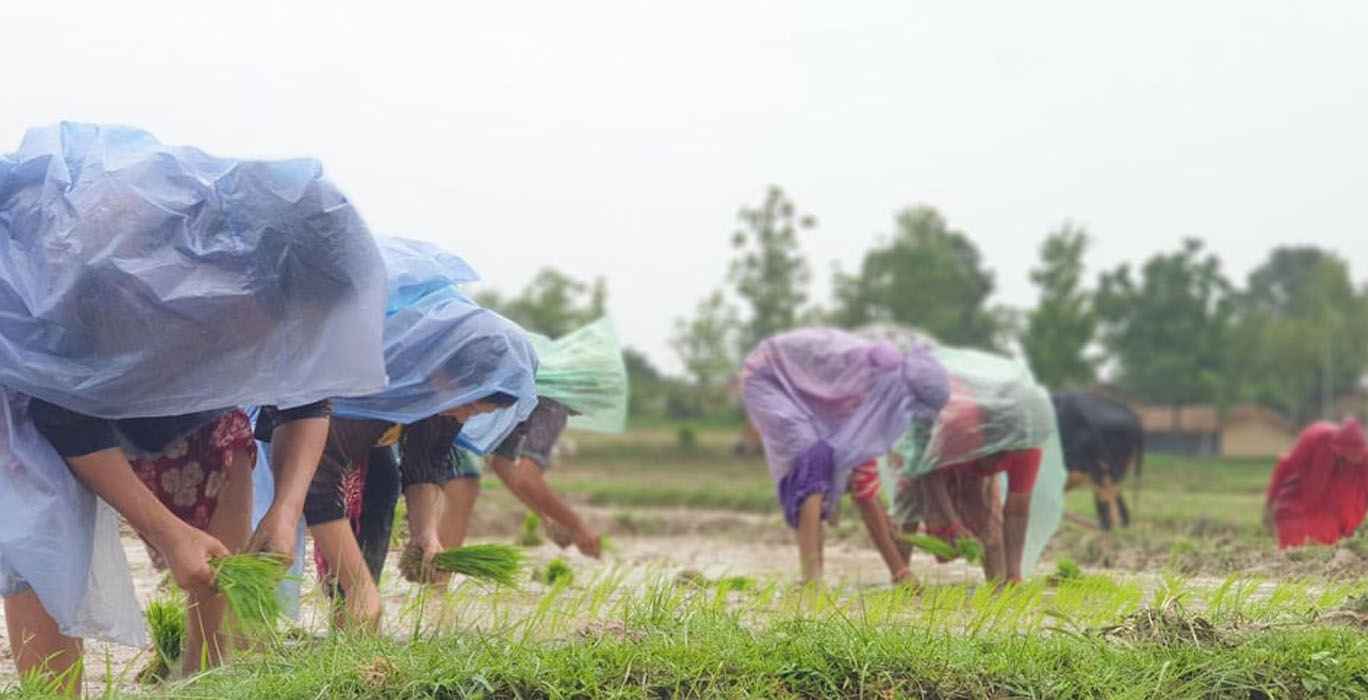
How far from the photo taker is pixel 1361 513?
9820 millimetres

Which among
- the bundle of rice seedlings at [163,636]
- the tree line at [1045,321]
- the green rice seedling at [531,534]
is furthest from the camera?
the tree line at [1045,321]

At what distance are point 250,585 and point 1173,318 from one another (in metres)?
40.9

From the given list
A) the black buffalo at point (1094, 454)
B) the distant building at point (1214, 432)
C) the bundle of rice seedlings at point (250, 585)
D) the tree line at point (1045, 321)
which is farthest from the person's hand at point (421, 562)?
the distant building at point (1214, 432)

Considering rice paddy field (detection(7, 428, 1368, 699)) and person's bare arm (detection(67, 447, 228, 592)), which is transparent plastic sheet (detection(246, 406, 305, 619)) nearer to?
rice paddy field (detection(7, 428, 1368, 699))

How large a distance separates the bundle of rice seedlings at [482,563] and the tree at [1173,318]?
38.3 m

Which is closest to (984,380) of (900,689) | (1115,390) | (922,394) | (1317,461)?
(922,394)

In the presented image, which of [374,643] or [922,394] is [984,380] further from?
[374,643]

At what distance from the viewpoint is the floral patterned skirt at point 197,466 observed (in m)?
3.98

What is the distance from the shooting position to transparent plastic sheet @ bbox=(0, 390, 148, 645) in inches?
141

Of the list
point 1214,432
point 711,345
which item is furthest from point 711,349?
point 1214,432

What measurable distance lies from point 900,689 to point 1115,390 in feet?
139

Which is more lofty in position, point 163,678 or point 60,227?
point 60,227

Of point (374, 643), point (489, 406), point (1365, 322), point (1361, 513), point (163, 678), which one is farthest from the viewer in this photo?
point (1365, 322)

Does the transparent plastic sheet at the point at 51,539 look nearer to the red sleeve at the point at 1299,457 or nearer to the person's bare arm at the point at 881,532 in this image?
the person's bare arm at the point at 881,532
